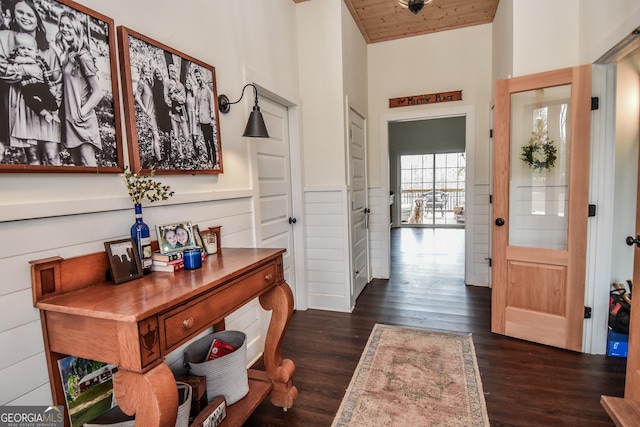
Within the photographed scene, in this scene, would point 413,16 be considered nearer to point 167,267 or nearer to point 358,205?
point 358,205

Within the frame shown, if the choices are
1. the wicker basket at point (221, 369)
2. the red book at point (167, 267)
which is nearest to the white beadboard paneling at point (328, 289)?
the wicker basket at point (221, 369)

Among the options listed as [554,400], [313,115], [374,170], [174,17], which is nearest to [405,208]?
[374,170]

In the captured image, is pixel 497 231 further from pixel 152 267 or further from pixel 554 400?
pixel 152 267

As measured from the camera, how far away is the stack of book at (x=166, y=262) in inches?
57.4

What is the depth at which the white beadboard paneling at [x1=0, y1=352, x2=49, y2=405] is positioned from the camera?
3.58 feet

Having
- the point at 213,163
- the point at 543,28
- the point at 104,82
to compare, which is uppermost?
the point at 543,28

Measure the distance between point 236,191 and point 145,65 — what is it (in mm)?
908

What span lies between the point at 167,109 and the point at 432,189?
840 centimetres

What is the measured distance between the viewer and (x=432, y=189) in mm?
9180

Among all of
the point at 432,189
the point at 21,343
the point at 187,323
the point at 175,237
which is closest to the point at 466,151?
the point at 175,237

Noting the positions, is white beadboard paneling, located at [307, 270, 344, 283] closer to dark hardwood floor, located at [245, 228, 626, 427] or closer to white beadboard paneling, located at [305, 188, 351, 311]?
white beadboard paneling, located at [305, 188, 351, 311]

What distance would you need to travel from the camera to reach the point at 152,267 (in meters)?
1.47

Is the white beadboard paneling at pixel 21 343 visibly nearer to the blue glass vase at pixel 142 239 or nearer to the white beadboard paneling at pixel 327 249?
the blue glass vase at pixel 142 239

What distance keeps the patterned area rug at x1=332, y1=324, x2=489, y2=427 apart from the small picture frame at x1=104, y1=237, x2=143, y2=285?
4.23 feet
